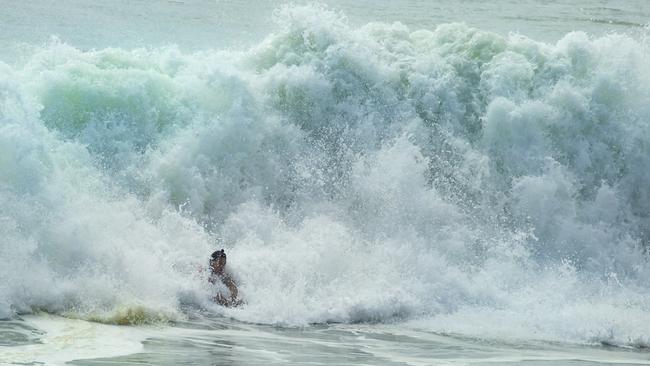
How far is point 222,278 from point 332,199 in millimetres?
2751

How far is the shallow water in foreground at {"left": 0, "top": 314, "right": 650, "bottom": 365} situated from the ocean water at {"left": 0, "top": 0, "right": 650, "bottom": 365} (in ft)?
0.14

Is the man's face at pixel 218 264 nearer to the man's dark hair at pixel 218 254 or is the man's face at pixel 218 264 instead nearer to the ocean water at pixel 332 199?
the man's dark hair at pixel 218 254

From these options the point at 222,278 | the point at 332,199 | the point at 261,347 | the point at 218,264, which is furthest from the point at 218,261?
the point at 332,199

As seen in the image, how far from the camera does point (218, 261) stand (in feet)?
41.0

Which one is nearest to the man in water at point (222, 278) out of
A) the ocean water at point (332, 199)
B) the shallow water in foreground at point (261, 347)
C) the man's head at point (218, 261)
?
the man's head at point (218, 261)

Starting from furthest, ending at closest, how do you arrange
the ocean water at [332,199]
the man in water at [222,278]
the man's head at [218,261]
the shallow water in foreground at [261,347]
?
the man's head at [218,261], the man in water at [222,278], the ocean water at [332,199], the shallow water in foreground at [261,347]

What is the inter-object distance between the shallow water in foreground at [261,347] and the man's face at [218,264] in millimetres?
761

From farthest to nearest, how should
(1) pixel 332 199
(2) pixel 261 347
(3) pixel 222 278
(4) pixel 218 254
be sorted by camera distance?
(1) pixel 332 199, (4) pixel 218 254, (3) pixel 222 278, (2) pixel 261 347

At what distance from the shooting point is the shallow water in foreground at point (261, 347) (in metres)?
9.81

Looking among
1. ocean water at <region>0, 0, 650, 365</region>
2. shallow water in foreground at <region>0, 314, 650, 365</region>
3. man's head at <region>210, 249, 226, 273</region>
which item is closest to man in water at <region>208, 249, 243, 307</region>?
man's head at <region>210, 249, 226, 273</region>

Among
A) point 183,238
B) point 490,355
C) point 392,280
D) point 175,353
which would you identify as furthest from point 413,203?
point 175,353

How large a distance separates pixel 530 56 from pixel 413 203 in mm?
3268

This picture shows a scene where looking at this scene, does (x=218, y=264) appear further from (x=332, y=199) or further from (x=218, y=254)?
(x=332, y=199)

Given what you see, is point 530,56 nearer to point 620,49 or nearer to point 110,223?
point 620,49
